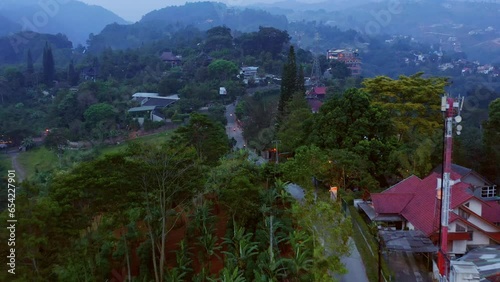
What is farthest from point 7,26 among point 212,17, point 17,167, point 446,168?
point 446,168

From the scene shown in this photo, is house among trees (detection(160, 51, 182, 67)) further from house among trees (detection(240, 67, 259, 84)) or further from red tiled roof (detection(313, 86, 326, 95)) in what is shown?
red tiled roof (detection(313, 86, 326, 95))

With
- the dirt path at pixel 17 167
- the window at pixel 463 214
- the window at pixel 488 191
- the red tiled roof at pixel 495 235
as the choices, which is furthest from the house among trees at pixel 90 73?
the red tiled roof at pixel 495 235

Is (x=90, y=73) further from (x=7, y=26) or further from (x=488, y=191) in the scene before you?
(x=488, y=191)

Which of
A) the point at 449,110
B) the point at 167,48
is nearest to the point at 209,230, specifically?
the point at 449,110

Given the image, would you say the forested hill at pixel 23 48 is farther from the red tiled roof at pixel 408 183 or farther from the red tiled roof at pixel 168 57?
the red tiled roof at pixel 408 183

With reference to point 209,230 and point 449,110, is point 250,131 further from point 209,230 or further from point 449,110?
point 449,110

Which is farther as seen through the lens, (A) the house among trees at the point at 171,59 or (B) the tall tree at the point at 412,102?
(A) the house among trees at the point at 171,59
